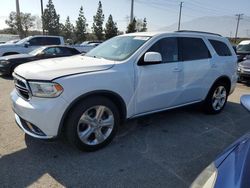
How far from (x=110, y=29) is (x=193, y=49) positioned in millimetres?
51254

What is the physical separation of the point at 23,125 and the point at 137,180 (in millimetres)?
1764

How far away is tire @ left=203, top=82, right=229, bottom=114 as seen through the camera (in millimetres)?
5273

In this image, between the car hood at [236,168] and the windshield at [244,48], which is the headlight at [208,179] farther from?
the windshield at [244,48]

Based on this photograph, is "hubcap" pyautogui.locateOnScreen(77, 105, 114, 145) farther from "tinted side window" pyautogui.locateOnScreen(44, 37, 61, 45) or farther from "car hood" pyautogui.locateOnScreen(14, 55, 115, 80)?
"tinted side window" pyautogui.locateOnScreen(44, 37, 61, 45)

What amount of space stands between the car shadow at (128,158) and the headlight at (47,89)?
0.93 m

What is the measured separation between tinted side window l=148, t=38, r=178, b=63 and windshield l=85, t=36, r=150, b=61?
0.72 ft

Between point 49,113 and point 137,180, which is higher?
point 49,113

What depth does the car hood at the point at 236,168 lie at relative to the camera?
1451 mm

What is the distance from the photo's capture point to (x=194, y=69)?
4672 mm

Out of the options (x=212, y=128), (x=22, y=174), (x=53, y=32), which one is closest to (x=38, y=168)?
(x=22, y=174)

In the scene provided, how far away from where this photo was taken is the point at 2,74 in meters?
10.4

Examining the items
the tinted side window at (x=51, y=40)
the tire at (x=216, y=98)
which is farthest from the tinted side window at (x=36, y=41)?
the tire at (x=216, y=98)

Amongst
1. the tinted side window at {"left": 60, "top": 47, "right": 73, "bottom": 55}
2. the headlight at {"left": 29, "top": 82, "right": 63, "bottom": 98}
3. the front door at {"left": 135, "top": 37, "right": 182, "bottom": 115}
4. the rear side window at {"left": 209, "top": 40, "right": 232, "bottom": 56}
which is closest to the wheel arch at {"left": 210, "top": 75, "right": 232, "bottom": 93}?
the rear side window at {"left": 209, "top": 40, "right": 232, "bottom": 56}

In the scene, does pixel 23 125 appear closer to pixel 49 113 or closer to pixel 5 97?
pixel 49 113
